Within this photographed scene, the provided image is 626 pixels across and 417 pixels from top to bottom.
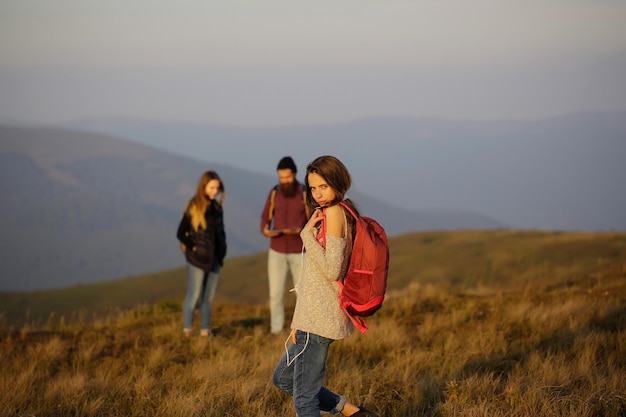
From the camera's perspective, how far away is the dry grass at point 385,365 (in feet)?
19.0

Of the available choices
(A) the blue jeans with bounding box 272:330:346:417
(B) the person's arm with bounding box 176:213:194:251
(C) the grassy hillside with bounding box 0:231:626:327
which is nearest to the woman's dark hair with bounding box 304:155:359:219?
(A) the blue jeans with bounding box 272:330:346:417

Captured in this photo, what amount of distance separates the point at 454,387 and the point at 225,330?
526cm

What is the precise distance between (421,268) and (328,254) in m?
43.5

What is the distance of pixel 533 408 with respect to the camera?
17.6 ft

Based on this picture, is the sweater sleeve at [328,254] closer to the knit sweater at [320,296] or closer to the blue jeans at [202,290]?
the knit sweater at [320,296]

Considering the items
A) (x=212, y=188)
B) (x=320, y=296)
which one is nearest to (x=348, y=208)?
(x=320, y=296)

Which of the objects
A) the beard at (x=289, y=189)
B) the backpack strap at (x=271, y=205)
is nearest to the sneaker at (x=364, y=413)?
the beard at (x=289, y=189)

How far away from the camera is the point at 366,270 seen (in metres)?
4.43

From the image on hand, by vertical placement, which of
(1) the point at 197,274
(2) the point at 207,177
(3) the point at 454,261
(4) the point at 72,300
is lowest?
(4) the point at 72,300

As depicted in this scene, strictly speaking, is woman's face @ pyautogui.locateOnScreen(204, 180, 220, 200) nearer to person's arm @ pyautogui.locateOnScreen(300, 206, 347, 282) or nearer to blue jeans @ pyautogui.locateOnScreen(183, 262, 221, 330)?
blue jeans @ pyautogui.locateOnScreen(183, 262, 221, 330)

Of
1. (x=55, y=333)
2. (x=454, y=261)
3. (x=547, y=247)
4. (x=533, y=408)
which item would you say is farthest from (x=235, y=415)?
(x=454, y=261)

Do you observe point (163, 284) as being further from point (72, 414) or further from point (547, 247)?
point (72, 414)

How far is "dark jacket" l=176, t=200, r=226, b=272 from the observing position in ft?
31.3

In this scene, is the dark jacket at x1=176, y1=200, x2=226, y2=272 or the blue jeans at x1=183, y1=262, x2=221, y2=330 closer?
the dark jacket at x1=176, y1=200, x2=226, y2=272
